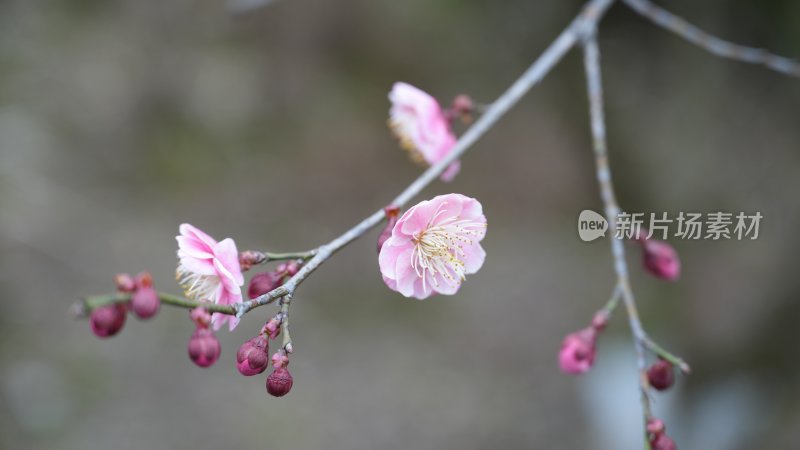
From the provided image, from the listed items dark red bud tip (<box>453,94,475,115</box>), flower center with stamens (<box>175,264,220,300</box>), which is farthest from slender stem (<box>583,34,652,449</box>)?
flower center with stamens (<box>175,264,220,300</box>)

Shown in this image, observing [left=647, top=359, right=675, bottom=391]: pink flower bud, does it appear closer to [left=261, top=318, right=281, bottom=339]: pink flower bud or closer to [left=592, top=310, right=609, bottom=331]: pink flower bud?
[left=592, top=310, right=609, bottom=331]: pink flower bud

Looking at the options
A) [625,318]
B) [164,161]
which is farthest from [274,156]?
[625,318]

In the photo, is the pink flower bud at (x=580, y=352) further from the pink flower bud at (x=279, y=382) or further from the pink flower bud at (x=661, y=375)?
the pink flower bud at (x=279, y=382)

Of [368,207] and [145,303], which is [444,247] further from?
[368,207]

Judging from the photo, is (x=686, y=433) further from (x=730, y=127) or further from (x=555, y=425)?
(x=730, y=127)

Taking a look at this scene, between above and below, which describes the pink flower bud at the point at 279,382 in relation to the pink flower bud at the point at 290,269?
below

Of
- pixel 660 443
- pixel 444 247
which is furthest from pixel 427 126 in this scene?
pixel 660 443

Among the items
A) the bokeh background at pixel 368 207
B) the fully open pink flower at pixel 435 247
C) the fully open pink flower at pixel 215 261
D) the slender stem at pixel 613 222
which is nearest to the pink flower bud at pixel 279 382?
the fully open pink flower at pixel 215 261
